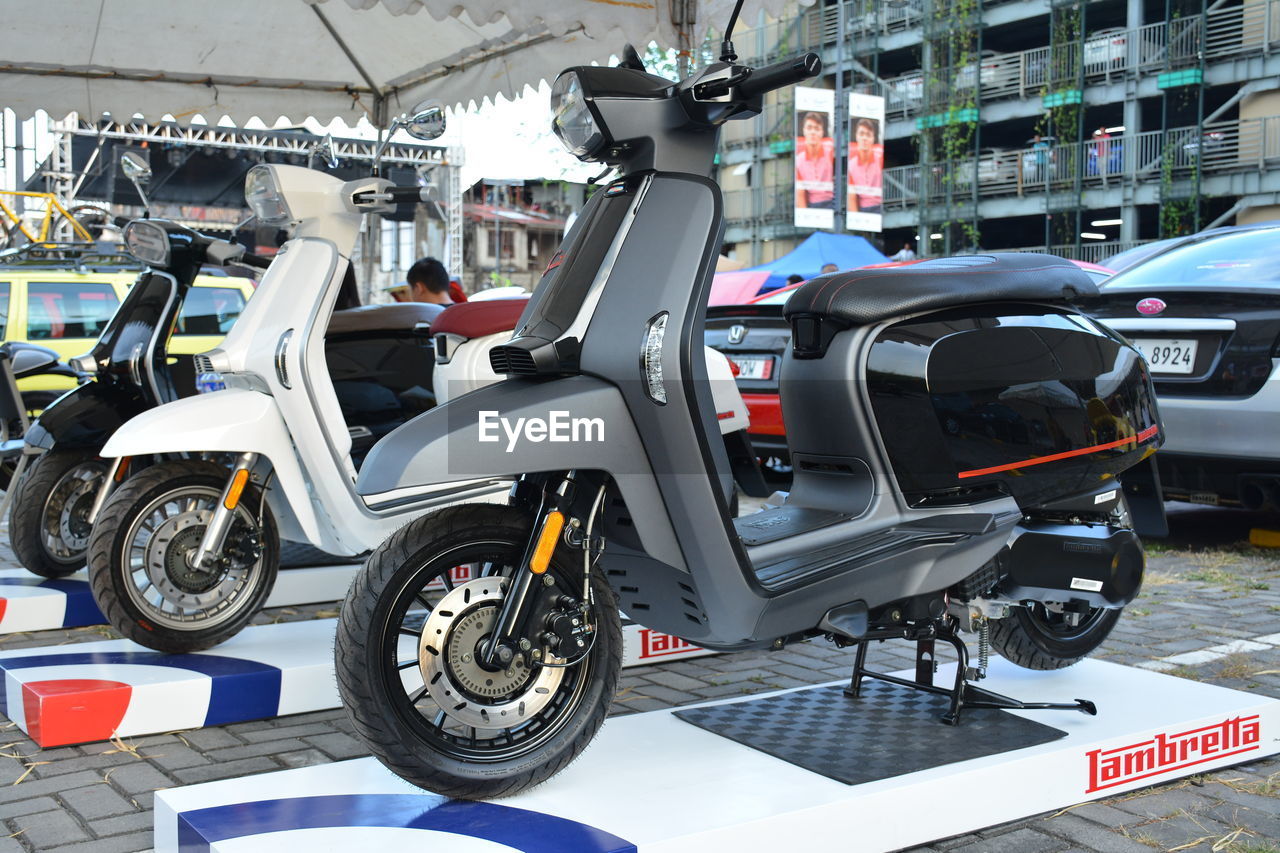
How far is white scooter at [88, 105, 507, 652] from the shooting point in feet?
13.3

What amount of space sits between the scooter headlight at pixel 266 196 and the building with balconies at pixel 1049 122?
2180 centimetres

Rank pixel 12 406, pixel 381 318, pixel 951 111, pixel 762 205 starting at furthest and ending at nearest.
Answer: pixel 762 205 < pixel 951 111 < pixel 12 406 < pixel 381 318

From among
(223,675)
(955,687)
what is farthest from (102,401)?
(955,687)

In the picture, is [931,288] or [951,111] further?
[951,111]

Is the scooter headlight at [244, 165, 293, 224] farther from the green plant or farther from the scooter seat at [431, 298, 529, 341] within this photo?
the green plant

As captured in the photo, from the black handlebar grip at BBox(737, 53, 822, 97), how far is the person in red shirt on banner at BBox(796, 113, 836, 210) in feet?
79.6

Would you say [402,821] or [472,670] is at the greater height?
[472,670]

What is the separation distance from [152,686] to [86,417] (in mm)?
1842

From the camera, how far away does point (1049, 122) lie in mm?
33688

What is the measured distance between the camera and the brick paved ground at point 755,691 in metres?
2.86

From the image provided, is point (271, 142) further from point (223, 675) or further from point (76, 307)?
point (223, 675)

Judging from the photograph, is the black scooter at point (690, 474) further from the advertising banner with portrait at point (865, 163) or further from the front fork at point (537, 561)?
the advertising banner with portrait at point (865, 163)

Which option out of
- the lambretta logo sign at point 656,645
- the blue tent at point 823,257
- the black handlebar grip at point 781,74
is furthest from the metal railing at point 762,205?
the black handlebar grip at point 781,74

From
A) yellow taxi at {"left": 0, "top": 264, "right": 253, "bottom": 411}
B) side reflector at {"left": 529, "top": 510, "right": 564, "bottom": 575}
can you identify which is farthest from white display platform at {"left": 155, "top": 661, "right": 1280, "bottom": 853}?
yellow taxi at {"left": 0, "top": 264, "right": 253, "bottom": 411}
